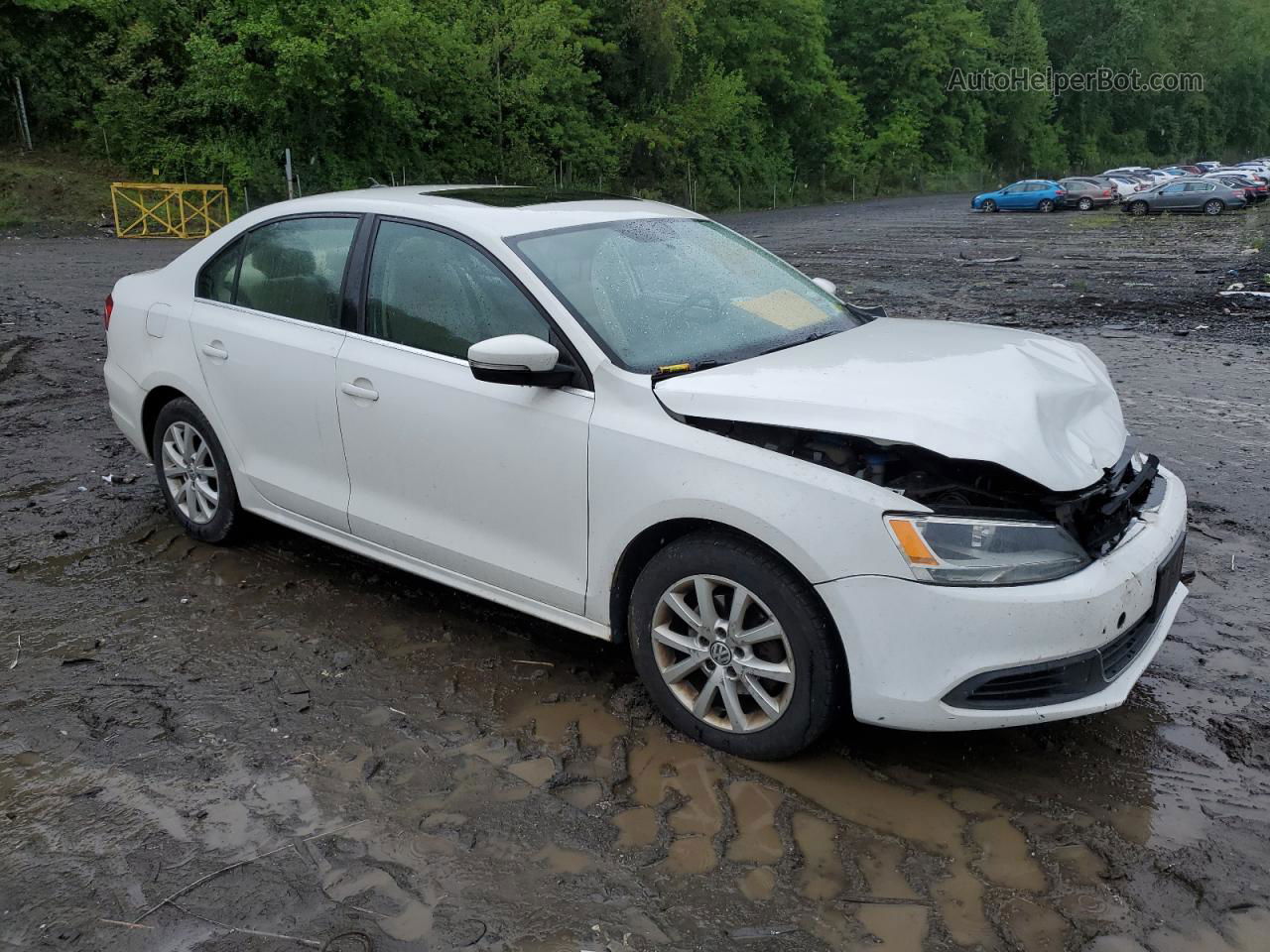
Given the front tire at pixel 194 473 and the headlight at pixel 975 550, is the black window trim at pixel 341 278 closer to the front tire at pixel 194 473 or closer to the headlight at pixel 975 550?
the front tire at pixel 194 473

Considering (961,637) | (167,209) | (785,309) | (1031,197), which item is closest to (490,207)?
(785,309)

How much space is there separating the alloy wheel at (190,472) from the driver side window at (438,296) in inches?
55.8

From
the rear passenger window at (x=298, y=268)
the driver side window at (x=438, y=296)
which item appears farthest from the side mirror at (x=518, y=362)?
the rear passenger window at (x=298, y=268)

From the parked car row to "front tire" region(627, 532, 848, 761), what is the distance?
123 ft

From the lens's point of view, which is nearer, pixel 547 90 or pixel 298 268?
pixel 298 268

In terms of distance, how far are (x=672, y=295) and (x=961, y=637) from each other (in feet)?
5.64

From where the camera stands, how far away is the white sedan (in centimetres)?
312

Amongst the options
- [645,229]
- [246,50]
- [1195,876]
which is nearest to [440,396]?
[645,229]

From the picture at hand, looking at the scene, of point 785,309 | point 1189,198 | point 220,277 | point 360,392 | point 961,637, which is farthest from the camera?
point 1189,198

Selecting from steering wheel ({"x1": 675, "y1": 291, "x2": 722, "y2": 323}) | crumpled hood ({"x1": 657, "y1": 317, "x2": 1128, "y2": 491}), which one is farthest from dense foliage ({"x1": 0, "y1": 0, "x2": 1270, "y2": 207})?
crumpled hood ({"x1": 657, "y1": 317, "x2": 1128, "y2": 491})

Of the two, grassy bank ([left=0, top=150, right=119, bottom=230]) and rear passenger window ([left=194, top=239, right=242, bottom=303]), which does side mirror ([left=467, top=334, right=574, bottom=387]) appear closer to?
rear passenger window ([left=194, top=239, right=242, bottom=303])

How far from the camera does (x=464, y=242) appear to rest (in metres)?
4.09

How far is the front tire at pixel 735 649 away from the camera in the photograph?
3.22m

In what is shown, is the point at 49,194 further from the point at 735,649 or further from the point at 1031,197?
the point at 1031,197
